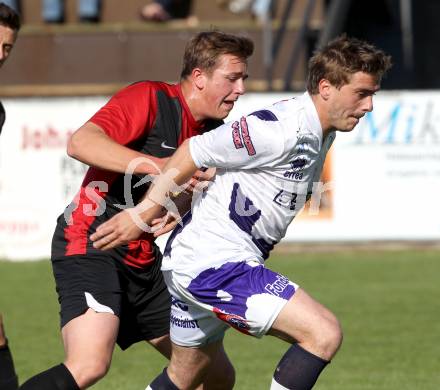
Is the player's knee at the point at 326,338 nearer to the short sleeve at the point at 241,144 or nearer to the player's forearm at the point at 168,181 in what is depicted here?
the short sleeve at the point at 241,144

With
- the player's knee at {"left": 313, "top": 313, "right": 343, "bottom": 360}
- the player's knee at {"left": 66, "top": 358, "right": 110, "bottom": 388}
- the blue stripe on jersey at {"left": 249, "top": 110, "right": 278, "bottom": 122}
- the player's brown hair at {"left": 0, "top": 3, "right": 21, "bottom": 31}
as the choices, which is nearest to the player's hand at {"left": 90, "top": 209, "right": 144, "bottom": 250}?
the player's knee at {"left": 66, "top": 358, "right": 110, "bottom": 388}

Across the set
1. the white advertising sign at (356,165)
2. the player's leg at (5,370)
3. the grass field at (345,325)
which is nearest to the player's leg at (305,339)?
the player's leg at (5,370)

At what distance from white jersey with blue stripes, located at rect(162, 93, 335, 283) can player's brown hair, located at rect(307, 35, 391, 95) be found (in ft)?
0.49

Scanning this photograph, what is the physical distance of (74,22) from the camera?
18.7 m

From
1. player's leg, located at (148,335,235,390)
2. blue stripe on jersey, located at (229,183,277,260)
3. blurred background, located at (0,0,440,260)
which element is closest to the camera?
blue stripe on jersey, located at (229,183,277,260)

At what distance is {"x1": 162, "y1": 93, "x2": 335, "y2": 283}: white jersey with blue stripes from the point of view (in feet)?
16.6

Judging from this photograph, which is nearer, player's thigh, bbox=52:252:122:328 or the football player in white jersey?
the football player in white jersey

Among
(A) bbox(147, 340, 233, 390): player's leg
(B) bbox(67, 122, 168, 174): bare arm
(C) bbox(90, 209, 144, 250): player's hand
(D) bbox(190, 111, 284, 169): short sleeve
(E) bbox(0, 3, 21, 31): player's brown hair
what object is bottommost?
(A) bbox(147, 340, 233, 390): player's leg

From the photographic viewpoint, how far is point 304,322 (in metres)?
4.98

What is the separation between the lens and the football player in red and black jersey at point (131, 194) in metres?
5.46

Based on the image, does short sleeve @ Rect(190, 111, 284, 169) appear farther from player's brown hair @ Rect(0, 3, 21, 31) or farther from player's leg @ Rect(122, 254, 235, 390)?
player's brown hair @ Rect(0, 3, 21, 31)

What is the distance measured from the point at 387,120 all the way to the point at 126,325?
901 centimetres

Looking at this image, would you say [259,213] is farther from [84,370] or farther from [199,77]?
[84,370]

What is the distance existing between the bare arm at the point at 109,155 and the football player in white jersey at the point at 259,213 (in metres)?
0.24
